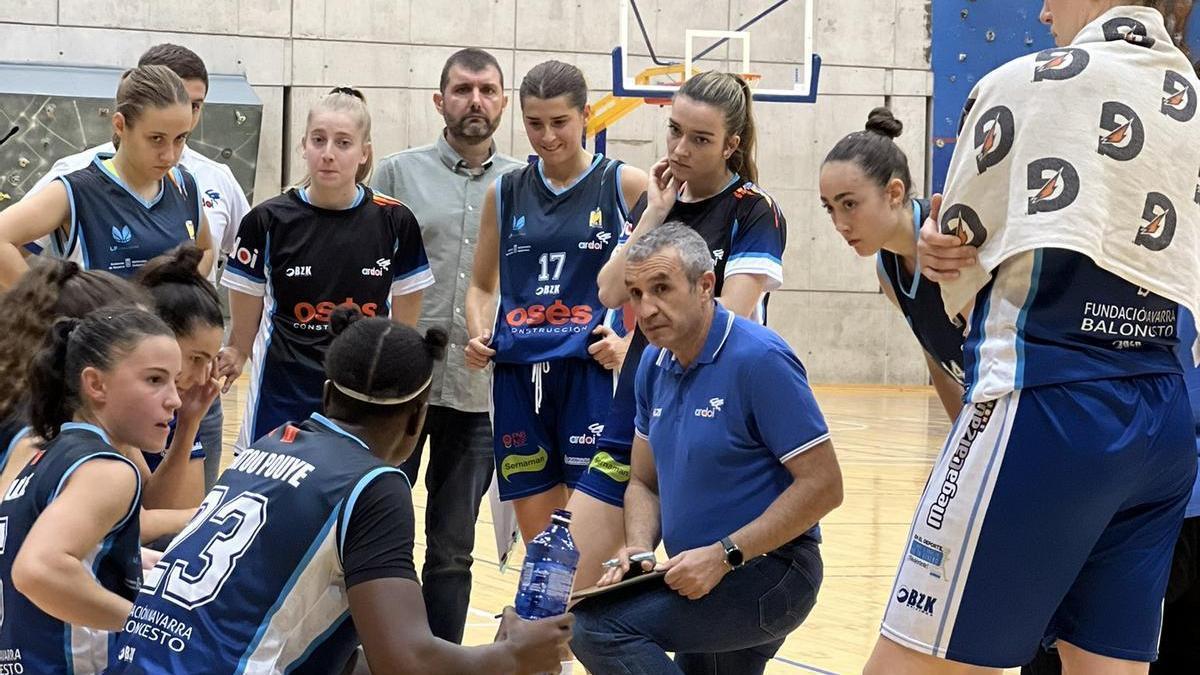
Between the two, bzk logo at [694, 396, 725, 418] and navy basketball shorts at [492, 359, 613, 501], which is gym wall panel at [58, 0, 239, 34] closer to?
navy basketball shorts at [492, 359, 613, 501]

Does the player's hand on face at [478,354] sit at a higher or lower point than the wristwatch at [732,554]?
higher

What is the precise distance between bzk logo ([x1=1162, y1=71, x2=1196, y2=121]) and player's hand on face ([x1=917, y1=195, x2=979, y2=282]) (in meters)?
0.40

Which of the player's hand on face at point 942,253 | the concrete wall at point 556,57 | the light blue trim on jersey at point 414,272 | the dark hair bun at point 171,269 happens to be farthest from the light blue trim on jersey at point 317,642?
the concrete wall at point 556,57

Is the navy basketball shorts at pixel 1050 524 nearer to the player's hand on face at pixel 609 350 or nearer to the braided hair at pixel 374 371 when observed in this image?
Answer: the braided hair at pixel 374 371

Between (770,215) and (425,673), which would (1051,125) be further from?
(770,215)

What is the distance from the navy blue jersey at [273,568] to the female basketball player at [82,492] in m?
0.21

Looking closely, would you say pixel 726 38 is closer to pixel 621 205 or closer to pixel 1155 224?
pixel 621 205

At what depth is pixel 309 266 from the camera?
15.4 feet

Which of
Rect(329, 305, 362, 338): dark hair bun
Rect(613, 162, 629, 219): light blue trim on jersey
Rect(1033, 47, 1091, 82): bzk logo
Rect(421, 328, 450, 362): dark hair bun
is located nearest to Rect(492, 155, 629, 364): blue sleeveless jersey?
Rect(613, 162, 629, 219): light blue trim on jersey

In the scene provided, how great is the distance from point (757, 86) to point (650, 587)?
13356 millimetres

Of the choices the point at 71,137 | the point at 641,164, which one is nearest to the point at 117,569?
the point at 71,137

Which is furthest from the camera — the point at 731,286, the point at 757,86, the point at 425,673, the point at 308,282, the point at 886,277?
the point at 757,86

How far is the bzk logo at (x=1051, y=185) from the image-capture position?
8.14ft

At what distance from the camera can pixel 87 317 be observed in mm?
3039
